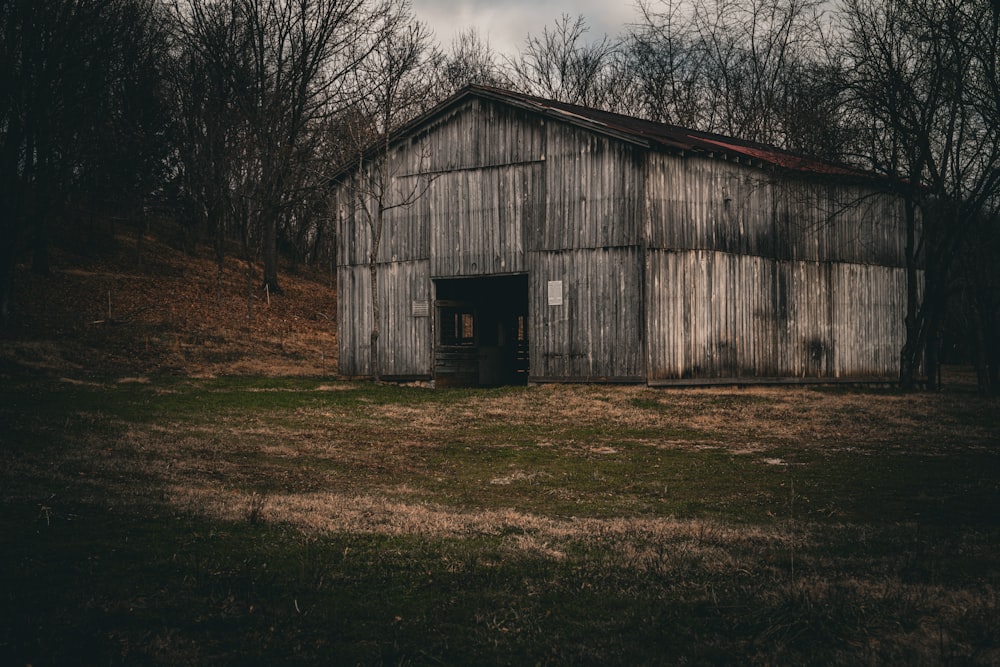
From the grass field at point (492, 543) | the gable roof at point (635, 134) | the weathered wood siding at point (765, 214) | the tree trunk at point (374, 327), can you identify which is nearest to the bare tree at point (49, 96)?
the gable roof at point (635, 134)

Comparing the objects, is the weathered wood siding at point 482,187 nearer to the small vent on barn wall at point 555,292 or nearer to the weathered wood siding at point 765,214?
the small vent on barn wall at point 555,292

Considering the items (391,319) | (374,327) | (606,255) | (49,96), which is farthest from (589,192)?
(49,96)

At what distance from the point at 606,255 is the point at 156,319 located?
819 inches

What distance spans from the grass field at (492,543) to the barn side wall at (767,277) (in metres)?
6.76

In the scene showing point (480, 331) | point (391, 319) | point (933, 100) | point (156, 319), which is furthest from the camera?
point (156, 319)

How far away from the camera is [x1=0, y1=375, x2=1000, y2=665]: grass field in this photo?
6023 millimetres

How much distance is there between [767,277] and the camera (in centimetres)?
2775

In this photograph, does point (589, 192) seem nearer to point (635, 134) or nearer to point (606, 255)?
Result: point (606, 255)

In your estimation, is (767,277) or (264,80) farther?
(264,80)

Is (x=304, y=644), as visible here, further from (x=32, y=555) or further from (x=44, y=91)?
(x=44, y=91)

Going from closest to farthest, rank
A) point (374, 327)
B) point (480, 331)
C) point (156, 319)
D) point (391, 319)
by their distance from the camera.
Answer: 1. point (374, 327)
2. point (391, 319)
3. point (480, 331)
4. point (156, 319)

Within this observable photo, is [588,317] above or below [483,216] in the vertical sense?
below

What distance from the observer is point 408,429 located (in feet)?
64.0

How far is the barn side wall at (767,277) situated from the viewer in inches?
1004
